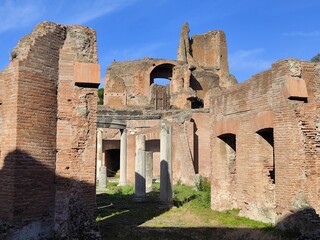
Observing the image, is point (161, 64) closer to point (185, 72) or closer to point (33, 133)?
point (185, 72)

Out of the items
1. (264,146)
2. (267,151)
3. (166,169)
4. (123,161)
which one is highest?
(264,146)

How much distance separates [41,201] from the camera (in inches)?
285

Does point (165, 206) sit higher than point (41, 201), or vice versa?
point (41, 201)

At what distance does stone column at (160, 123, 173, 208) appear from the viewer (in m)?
13.2

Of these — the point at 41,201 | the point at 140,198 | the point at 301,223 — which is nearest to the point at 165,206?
the point at 140,198

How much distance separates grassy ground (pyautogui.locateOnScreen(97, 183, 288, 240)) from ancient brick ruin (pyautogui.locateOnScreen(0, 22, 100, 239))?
140 cm

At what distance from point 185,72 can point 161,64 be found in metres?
3.92

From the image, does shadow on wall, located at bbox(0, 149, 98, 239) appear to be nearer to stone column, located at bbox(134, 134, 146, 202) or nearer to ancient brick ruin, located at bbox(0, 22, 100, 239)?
ancient brick ruin, located at bbox(0, 22, 100, 239)

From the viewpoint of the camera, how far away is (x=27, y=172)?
7.10 m

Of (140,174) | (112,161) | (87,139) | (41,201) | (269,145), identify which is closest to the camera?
(41,201)

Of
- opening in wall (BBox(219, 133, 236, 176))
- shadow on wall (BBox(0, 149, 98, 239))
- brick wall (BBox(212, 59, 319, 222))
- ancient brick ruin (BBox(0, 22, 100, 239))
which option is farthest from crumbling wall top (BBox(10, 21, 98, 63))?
opening in wall (BBox(219, 133, 236, 176))

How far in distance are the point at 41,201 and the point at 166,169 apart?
22.8ft

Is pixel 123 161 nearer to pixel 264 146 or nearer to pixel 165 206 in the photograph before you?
pixel 165 206

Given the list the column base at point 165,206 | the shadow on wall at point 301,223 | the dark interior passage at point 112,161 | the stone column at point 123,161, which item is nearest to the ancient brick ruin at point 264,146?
the shadow on wall at point 301,223
